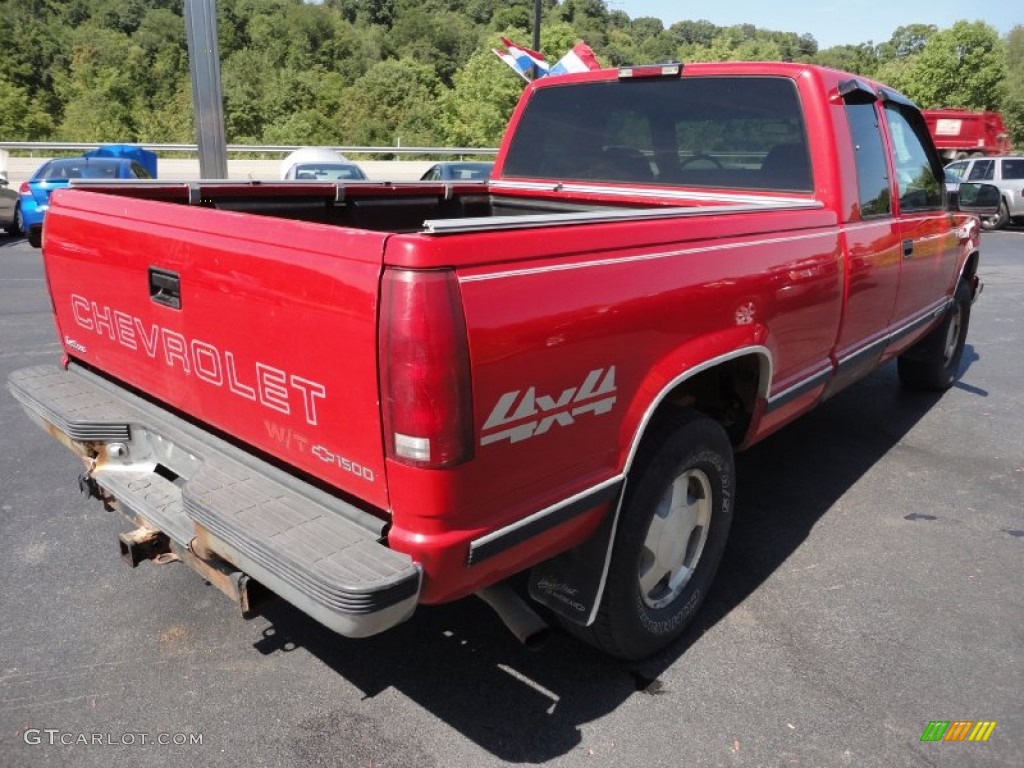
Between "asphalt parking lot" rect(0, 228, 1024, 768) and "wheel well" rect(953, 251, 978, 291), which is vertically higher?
"wheel well" rect(953, 251, 978, 291)

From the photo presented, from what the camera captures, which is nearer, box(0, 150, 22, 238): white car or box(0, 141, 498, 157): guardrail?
box(0, 150, 22, 238): white car

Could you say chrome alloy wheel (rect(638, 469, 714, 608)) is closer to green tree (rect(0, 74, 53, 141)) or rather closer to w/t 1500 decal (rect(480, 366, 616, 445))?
w/t 1500 decal (rect(480, 366, 616, 445))

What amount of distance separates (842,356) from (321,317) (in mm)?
2689

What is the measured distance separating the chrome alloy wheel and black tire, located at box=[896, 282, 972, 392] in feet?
12.2

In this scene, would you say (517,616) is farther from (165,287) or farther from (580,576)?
(165,287)

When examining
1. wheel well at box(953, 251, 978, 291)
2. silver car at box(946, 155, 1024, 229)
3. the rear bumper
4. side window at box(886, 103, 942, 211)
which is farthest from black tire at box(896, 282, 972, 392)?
silver car at box(946, 155, 1024, 229)

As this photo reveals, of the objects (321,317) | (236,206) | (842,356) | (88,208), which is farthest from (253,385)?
(842,356)

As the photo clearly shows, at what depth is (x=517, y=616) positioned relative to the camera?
2410 mm

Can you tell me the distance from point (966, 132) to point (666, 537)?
1300 inches

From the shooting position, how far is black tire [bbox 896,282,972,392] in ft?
19.2

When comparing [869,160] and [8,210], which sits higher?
[869,160]

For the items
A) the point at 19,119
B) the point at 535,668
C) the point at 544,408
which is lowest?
the point at 535,668

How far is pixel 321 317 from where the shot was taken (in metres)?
1.96

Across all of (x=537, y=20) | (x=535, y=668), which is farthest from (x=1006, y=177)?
(x=535, y=668)
